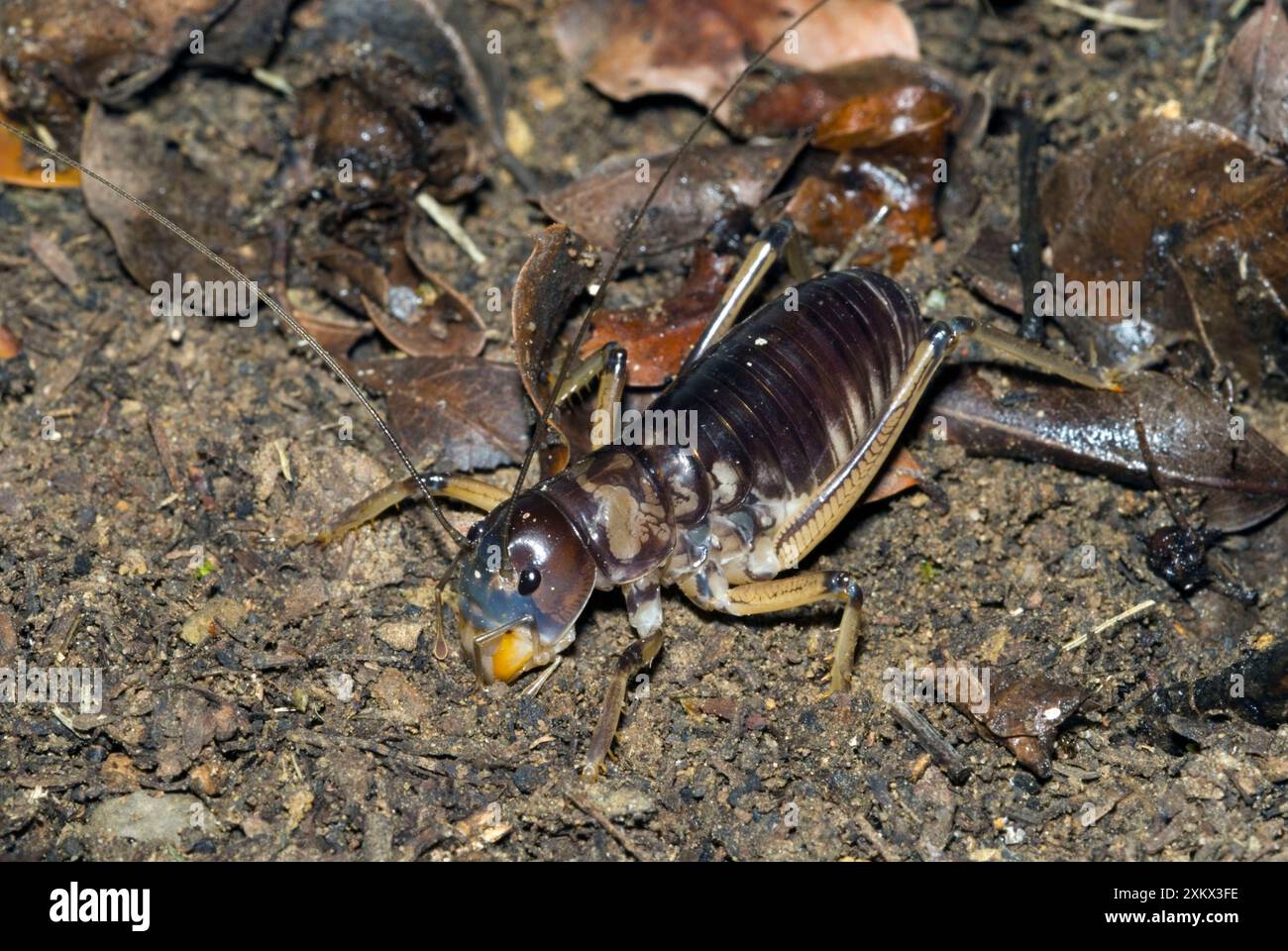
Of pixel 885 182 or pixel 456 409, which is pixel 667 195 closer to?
pixel 885 182

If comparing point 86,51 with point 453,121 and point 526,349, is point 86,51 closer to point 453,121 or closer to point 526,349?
point 453,121

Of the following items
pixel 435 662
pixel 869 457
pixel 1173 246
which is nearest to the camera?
pixel 435 662

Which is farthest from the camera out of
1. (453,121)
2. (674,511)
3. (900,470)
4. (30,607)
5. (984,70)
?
(984,70)

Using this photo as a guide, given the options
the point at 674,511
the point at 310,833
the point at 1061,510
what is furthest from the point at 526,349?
the point at 1061,510

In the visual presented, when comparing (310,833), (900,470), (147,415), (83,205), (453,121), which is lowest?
(310,833)

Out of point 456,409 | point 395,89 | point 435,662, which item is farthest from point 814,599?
point 395,89

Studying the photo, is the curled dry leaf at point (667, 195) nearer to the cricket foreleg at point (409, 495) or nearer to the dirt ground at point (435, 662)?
the dirt ground at point (435, 662)
